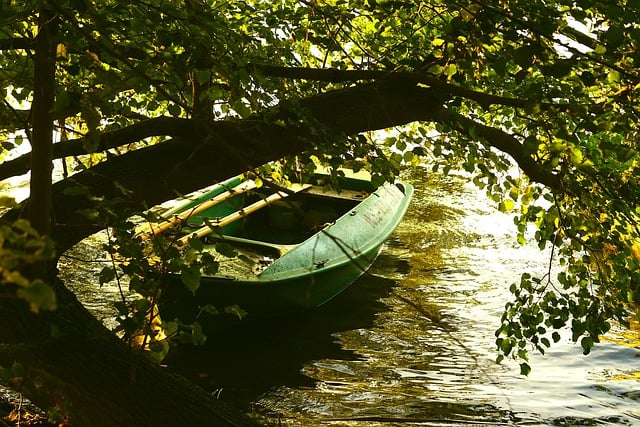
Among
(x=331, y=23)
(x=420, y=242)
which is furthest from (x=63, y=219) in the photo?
(x=420, y=242)

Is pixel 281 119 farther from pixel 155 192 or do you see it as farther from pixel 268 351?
pixel 268 351

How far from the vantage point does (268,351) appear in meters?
8.66

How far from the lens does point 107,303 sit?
915cm

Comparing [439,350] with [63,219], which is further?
[439,350]

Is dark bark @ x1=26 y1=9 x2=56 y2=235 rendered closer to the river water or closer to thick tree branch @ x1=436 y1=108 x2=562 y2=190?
thick tree branch @ x1=436 y1=108 x2=562 y2=190

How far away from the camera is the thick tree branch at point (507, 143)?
11.9 ft

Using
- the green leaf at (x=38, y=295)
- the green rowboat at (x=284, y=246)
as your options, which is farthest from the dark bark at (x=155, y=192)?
the green rowboat at (x=284, y=246)

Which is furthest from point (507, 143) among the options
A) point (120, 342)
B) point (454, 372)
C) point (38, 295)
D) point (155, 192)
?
point (454, 372)

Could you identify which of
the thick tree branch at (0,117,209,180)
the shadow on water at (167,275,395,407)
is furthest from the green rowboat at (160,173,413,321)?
the thick tree branch at (0,117,209,180)

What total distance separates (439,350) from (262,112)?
5985mm

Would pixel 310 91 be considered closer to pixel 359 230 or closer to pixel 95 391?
pixel 95 391

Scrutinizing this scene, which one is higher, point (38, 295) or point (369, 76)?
point (369, 76)

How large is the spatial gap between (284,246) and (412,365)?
1.93 meters

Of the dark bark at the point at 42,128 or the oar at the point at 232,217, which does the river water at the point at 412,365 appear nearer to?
the oar at the point at 232,217
